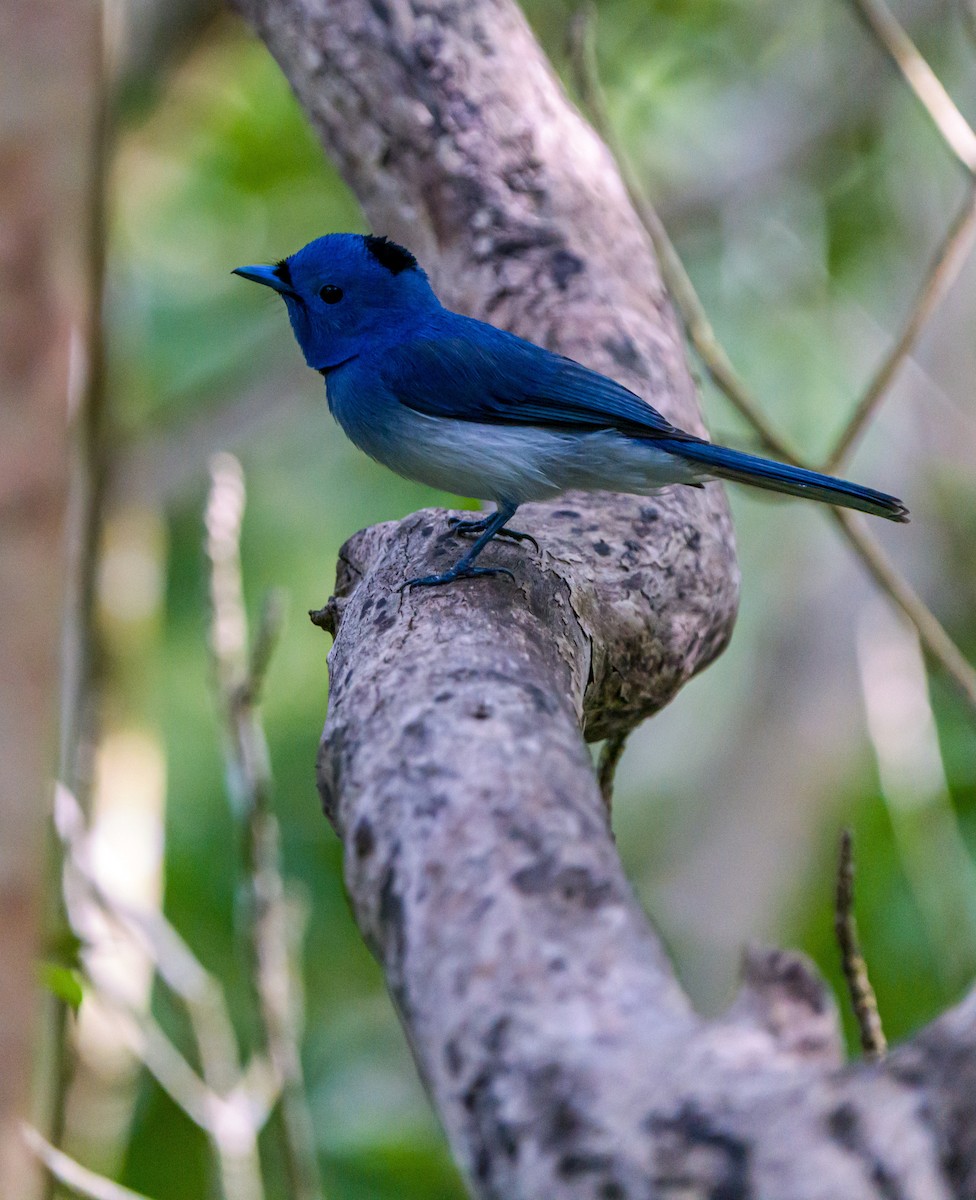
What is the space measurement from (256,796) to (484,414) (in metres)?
1.00

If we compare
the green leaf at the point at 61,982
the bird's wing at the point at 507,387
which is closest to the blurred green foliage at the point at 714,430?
the bird's wing at the point at 507,387

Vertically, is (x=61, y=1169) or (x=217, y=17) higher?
(x=217, y=17)

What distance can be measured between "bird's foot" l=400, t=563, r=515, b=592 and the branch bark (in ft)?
0.15

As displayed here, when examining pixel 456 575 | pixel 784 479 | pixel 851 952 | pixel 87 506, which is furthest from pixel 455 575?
pixel 87 506

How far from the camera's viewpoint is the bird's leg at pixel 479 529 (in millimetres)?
2775

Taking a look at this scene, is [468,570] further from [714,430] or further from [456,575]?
[714,430]

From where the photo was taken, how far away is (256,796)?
3.22 metres

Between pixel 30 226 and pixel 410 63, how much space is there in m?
1.45

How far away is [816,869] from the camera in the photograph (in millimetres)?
6953

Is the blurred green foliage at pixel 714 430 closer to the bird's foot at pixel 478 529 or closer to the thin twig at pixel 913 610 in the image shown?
the thin twig at pixel 913 610

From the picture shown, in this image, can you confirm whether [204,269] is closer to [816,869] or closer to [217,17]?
[217,17]

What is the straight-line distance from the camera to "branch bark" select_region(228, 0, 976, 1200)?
1192mm

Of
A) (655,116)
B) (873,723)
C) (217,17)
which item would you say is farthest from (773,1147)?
(655,116)

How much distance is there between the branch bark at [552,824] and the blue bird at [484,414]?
0.14 m
